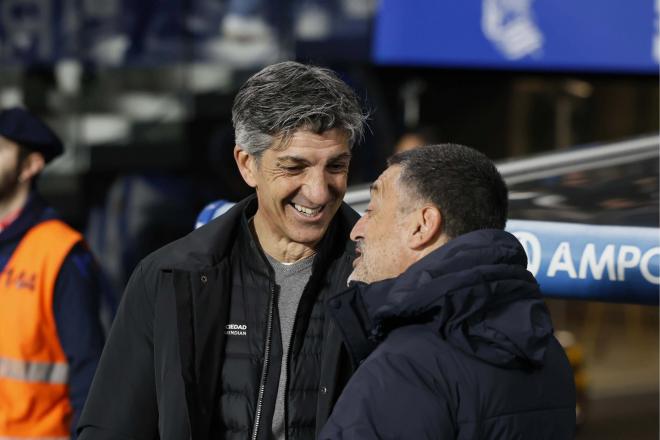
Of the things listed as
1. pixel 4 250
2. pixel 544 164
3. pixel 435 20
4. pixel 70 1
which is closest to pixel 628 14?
pixel 435 20

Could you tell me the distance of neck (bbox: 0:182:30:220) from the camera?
14.9ft

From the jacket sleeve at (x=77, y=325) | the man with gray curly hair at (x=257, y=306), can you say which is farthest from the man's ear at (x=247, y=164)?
the jacket sleeve at (x=77, y=325)

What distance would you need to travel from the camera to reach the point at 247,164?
Result: 2.99 metres

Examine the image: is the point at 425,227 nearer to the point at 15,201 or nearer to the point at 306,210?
the point at 306,210

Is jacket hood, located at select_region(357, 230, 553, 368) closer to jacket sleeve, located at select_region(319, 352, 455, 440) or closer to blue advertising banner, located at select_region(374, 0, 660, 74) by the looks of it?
jacket sleeve, located at select_region(319, 352, 455, 440)

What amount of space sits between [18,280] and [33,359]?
0.89 ft

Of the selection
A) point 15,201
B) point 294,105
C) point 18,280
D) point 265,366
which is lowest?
point 18,280

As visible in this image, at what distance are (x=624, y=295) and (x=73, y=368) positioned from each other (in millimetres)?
1923

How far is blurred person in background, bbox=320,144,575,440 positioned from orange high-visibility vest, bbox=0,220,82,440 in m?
2.07

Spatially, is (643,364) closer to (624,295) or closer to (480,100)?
(480,100)

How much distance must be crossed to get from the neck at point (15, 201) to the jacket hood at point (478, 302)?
8.38 feet

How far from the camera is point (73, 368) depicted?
418 cm

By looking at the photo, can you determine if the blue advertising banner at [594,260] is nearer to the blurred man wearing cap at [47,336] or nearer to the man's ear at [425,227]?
the man's ear at [425,227]

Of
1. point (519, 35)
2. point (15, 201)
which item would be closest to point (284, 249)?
point (15, 201)
